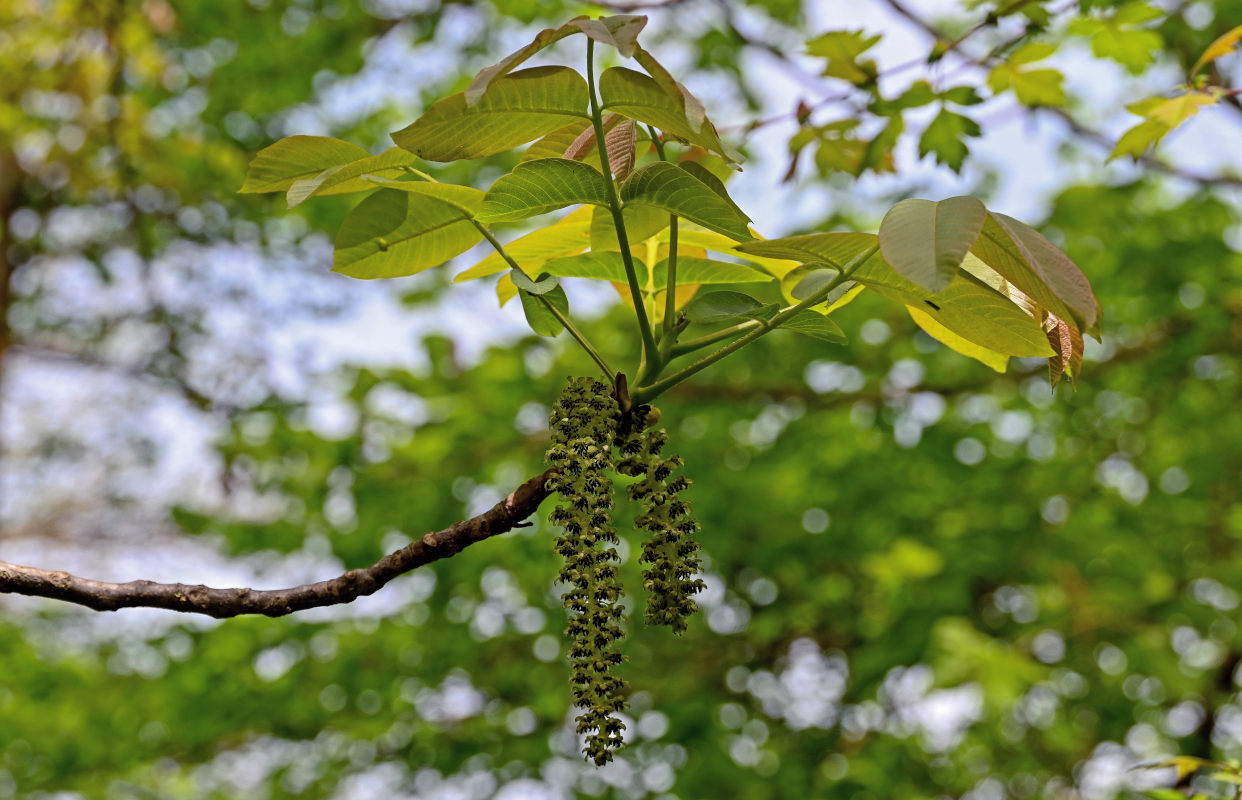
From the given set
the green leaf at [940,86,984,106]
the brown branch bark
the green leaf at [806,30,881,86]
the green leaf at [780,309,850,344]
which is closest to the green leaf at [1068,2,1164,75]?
the green leaf at [940,86,984,106]

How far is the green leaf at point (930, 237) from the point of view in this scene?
2.50 ft

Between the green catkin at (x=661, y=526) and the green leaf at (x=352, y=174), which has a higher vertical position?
the green leaf at (x=352, y=174)

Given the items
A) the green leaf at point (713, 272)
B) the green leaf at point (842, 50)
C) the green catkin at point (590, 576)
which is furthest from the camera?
the green leaf at point (842, 50)

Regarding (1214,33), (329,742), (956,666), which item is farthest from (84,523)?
(1214,33)

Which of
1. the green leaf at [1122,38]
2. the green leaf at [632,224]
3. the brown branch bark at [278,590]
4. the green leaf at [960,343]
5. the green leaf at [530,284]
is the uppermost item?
the green leaf at [632,224]

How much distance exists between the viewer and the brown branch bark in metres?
1.04

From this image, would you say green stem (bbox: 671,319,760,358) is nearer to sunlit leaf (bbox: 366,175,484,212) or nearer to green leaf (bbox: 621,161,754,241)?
green leaf (bbox: 621,161,754,241)

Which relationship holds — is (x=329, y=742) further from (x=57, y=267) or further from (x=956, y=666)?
(x=57, y=267)

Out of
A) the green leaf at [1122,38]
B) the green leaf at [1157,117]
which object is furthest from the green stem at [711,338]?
the green leaf at [1122,38]

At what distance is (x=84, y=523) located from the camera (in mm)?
9711

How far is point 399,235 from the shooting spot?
1.04 meters

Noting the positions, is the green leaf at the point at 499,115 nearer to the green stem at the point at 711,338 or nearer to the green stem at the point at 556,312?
the green stem at the point at 556,312

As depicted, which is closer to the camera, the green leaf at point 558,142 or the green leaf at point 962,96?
the green leaf at point 558,142

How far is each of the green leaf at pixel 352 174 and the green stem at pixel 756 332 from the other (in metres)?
0.33
